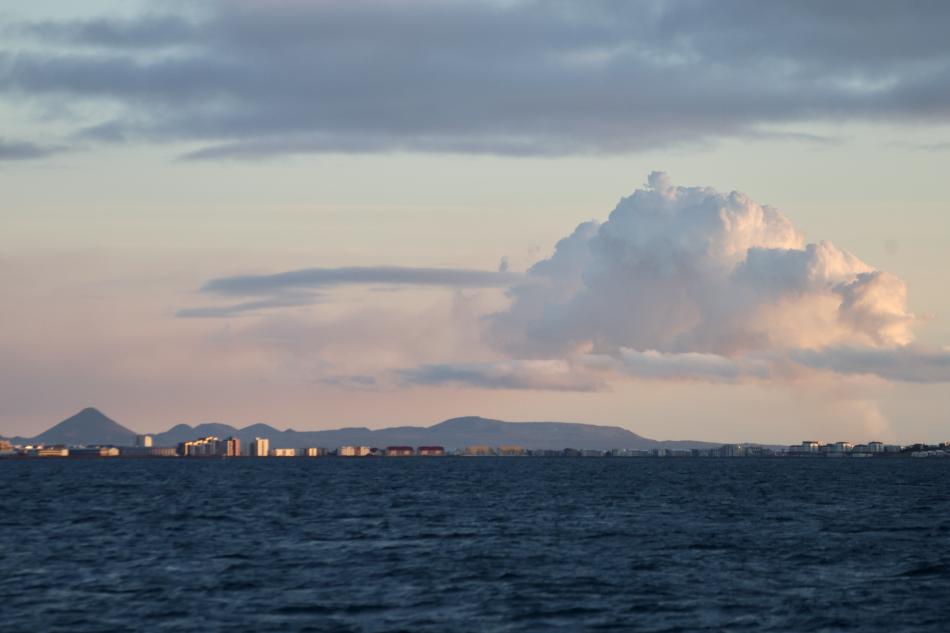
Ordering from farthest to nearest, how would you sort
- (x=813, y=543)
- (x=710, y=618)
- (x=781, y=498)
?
(x=781, y=498) < (x=813, y=543) < (x=710, y=618)

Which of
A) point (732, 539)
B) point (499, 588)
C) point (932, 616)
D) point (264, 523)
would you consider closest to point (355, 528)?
point (264, 523)

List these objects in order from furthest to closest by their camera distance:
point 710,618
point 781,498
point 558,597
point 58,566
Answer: point 781,498, point 58,566, point 558,597, point 710,618

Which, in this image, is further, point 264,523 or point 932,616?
point 264,523

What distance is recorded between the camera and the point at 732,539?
372 ft

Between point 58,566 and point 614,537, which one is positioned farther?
point 614,537

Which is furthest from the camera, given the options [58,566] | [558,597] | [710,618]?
[58,566]

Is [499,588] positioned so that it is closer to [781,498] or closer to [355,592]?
[355,592]

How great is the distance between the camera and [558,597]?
7850 centimetres

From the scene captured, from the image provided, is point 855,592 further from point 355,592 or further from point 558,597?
point 355,592

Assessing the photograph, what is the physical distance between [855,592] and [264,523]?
69361 mm

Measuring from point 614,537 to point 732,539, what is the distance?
405 inches

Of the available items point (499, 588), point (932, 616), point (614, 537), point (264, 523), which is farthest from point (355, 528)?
point (932, 616)

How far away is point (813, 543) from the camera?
362ft

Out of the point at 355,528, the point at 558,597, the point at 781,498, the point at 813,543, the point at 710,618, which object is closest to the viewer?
the point at 710,618
